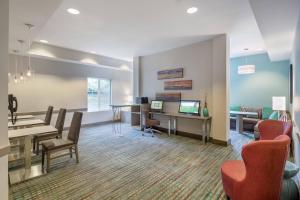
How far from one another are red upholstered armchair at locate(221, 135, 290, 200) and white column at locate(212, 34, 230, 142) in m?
2.73

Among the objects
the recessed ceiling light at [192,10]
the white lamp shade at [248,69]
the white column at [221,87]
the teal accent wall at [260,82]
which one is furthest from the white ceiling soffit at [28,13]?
the teal accent wall at [260,82]

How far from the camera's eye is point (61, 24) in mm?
3570

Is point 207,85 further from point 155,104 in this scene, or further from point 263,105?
point 263,105

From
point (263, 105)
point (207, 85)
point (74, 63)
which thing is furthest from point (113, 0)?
point (263, 105)

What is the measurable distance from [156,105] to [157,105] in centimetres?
5

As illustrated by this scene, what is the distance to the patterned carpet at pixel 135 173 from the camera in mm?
2199

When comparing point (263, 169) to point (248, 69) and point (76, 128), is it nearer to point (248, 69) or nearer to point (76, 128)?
point (76, 128)

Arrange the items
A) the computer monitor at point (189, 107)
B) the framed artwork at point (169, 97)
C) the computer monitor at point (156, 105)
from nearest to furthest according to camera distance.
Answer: the computer monitor at point (189, 107), the framed artwork at point (169, 97), the computer monitor at point (156, 105)

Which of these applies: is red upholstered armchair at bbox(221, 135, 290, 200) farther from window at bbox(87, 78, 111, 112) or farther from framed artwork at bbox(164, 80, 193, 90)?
window at bbox(87, 78, 111, 112)

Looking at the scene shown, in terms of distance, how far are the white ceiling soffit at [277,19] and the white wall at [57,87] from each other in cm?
588

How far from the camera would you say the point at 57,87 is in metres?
5.75

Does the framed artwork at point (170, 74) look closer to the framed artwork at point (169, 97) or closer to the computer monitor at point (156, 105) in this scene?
the framed artwork at point (169, 97)

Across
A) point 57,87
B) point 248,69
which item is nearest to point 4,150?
point 57,87

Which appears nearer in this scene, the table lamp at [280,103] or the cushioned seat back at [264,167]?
the cushioned seat back at [264,167]
